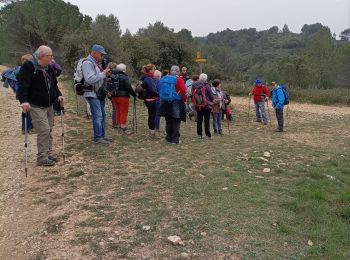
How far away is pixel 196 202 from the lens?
5.77m

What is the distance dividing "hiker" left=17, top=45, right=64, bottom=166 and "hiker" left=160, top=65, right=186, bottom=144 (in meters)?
3.09

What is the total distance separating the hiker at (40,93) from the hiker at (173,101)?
122 inches

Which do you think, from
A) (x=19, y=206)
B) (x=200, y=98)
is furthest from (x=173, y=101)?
(x=19, y=206)

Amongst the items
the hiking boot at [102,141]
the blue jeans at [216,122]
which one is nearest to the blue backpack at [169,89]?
the hiking boot at [102,141]

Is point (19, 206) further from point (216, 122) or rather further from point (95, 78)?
point (216, 122)

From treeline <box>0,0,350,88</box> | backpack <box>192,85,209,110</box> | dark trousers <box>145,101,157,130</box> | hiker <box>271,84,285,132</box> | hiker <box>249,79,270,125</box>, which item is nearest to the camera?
dark trousers <box>145,101,157,130</box>

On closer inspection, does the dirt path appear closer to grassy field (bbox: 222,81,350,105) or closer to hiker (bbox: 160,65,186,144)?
hiker (bbox: 160,65,186,144)

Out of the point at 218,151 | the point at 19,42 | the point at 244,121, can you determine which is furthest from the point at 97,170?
the point at 19,42

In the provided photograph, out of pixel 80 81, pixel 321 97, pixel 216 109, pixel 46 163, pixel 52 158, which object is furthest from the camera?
pixel 321 97

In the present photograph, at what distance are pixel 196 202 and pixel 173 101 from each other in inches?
178

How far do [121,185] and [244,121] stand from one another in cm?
1119

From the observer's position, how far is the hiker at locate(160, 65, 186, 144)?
388 inches

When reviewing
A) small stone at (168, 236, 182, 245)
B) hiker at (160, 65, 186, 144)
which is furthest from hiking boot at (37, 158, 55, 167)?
small stone at (168, 236, 182, 245)

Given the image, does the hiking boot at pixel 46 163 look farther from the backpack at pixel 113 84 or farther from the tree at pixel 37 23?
the tree at pixel 37 23
